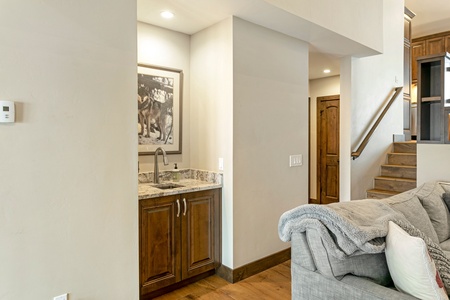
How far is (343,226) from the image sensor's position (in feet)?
4.87

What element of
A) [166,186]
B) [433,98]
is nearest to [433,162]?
[433,98]

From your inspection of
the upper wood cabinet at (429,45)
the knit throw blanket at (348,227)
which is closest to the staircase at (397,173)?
the upper wood cabinet at (429,45)

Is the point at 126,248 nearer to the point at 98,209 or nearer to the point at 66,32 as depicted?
the point at 98,209

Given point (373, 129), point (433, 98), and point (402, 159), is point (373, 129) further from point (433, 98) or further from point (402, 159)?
point (433, 98)

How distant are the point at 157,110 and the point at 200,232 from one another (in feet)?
4.17

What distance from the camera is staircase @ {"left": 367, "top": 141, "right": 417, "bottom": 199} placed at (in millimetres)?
4445

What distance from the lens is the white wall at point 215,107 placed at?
2.86 meters

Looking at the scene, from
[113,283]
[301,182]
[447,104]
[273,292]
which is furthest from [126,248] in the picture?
[447,104]

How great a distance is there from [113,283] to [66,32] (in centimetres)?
163

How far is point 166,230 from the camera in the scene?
8.50ft

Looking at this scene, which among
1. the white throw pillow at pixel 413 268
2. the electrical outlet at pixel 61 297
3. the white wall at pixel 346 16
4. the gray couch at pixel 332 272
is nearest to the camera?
the white throw pillow at pixel 413 268

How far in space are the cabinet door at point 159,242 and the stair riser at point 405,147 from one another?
4.23 metres

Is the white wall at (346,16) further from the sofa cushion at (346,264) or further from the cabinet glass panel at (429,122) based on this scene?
the sofa cushion at (346,264)

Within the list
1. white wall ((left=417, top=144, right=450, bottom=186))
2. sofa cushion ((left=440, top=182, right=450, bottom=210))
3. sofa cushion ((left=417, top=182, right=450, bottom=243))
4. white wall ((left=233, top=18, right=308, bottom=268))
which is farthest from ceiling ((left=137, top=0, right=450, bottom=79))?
sofa cushion ((left=440, top=182, right=450, bottom=210))
